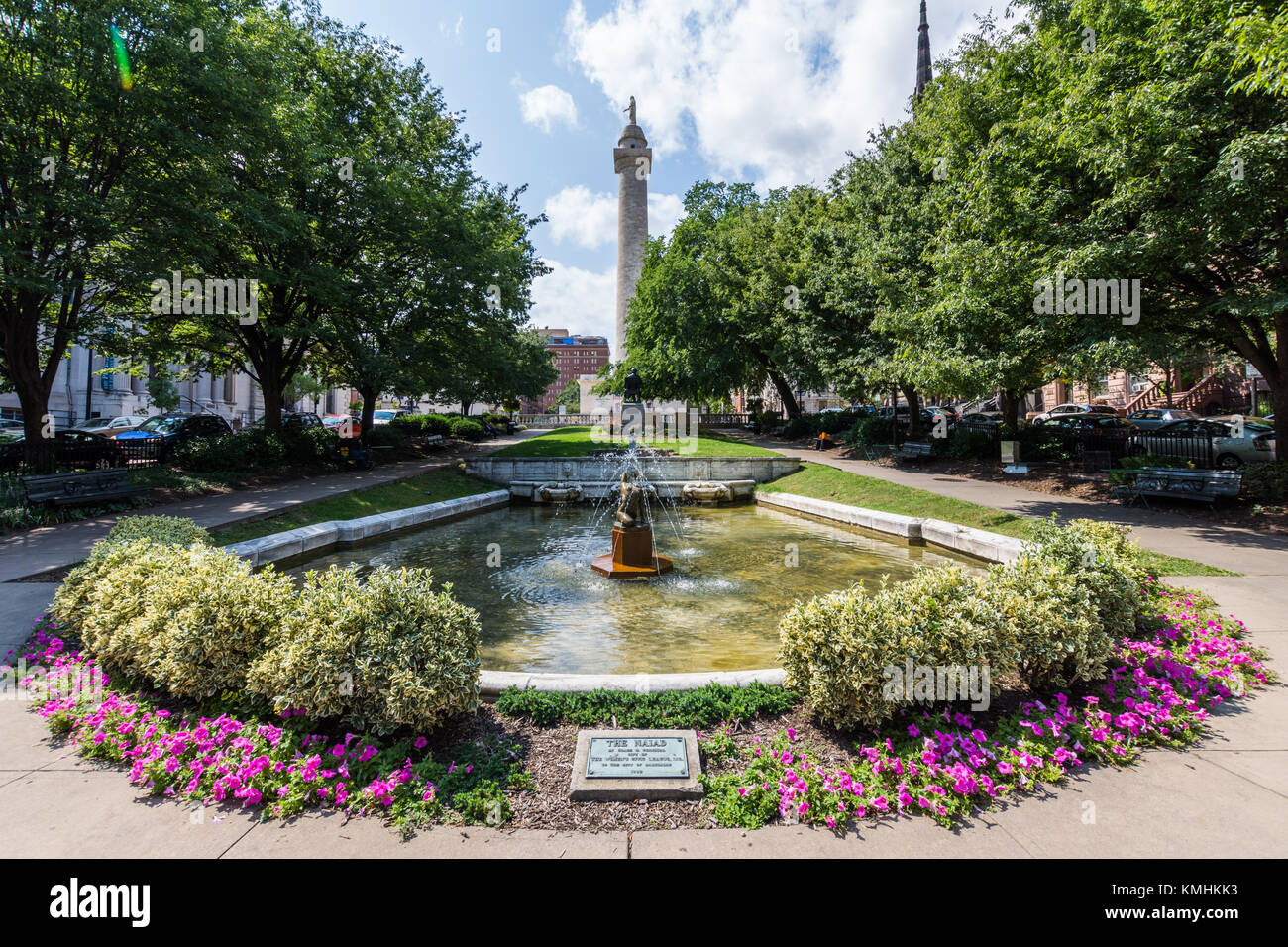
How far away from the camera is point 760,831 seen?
3359 mm

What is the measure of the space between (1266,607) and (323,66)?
30.0 meters

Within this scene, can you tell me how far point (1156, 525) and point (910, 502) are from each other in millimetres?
4792

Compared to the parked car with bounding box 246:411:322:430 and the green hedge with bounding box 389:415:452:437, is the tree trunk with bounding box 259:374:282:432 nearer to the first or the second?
the parked car with bounding box 246:411:322:430

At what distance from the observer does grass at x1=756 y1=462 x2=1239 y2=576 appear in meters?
8.56

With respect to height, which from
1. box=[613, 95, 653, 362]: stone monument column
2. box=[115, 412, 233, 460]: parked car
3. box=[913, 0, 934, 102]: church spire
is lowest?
box=[115, 412, 233, 460]: parked car

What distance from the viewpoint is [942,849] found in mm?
3184

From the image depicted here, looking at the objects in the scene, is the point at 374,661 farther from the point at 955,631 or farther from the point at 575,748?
the point at 955,631

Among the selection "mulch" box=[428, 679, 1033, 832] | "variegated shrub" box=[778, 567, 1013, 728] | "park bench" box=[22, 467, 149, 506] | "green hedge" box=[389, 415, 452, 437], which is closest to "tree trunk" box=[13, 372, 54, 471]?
"park bench" box=[22, 467, 149, 506]

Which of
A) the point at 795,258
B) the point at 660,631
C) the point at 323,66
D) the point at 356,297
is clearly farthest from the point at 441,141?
the point at 660,631

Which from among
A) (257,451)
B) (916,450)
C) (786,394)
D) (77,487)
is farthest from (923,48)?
(77,487)

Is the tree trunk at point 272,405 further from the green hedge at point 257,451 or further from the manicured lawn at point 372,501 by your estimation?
the manicured lawn at point 372,501

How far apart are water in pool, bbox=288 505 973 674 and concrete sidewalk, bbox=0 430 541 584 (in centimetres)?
306

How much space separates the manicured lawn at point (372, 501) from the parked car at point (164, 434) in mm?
7178
